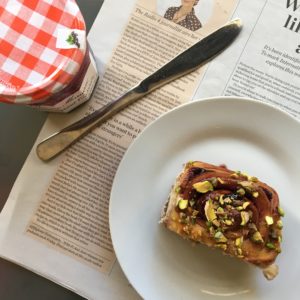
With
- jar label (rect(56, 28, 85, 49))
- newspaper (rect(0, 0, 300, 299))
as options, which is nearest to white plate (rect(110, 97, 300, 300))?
newspaper (rect(0, 0, 300, 299))

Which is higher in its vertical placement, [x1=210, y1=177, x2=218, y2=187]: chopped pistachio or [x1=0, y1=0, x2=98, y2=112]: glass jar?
[x1=0, y1=0, x2=98, y2=112]: glass jar

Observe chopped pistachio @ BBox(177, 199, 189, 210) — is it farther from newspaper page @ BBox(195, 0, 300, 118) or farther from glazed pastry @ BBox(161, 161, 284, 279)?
newspaper page @ BBox(195, 0, 300, 118)

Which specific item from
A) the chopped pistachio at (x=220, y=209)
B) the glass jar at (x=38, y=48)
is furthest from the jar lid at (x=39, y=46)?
the chopped pistachio at (x=220, y=209)

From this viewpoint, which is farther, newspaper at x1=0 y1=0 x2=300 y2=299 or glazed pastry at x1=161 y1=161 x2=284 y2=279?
newspaper at x1=0 y1=0 x2=300 y2=299

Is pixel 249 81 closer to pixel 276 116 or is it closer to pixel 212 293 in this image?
pixel 276 116

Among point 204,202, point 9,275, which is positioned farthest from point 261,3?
point 9,275

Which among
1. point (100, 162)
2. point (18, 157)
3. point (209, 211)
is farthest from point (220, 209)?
point (18, 157)

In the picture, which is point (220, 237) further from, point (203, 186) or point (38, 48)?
point (38, 48)
